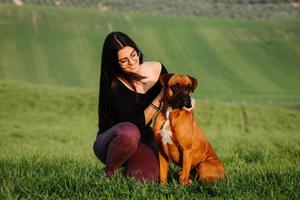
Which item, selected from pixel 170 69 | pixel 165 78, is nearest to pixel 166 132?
pixel 165 78

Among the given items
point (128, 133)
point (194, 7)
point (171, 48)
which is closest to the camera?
point (128, 133)

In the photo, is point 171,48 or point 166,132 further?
point 171,48

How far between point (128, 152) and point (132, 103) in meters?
0.46

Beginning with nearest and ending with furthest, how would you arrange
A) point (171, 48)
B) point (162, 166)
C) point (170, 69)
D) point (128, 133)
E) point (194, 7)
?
point (162, 166) → point (128, 133) → point (170, 69) → point (171, 48) → point (194, 7)

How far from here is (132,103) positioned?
516cm

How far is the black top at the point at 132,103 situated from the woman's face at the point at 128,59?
0.19 metres

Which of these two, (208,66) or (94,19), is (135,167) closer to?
(208,66)

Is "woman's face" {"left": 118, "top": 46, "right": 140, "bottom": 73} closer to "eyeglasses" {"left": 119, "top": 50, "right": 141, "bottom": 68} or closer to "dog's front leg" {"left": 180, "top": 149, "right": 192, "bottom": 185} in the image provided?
"eyeglasses" {"left": 119, "top": 50, "right": 141, "bottom": 68}

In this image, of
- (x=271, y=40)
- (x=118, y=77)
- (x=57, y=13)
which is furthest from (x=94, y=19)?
(x=118, y=77)

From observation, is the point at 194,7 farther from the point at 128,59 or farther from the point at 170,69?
the point at 128,59

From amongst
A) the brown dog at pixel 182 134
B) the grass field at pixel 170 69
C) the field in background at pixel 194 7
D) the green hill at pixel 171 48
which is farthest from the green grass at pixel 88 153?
the field in background at pixel 194 7

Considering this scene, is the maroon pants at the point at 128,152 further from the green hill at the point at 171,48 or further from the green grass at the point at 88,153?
the green hill at the point at 171,48

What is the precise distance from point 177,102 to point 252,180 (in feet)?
3.67

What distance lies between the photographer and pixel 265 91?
41.4 metres
